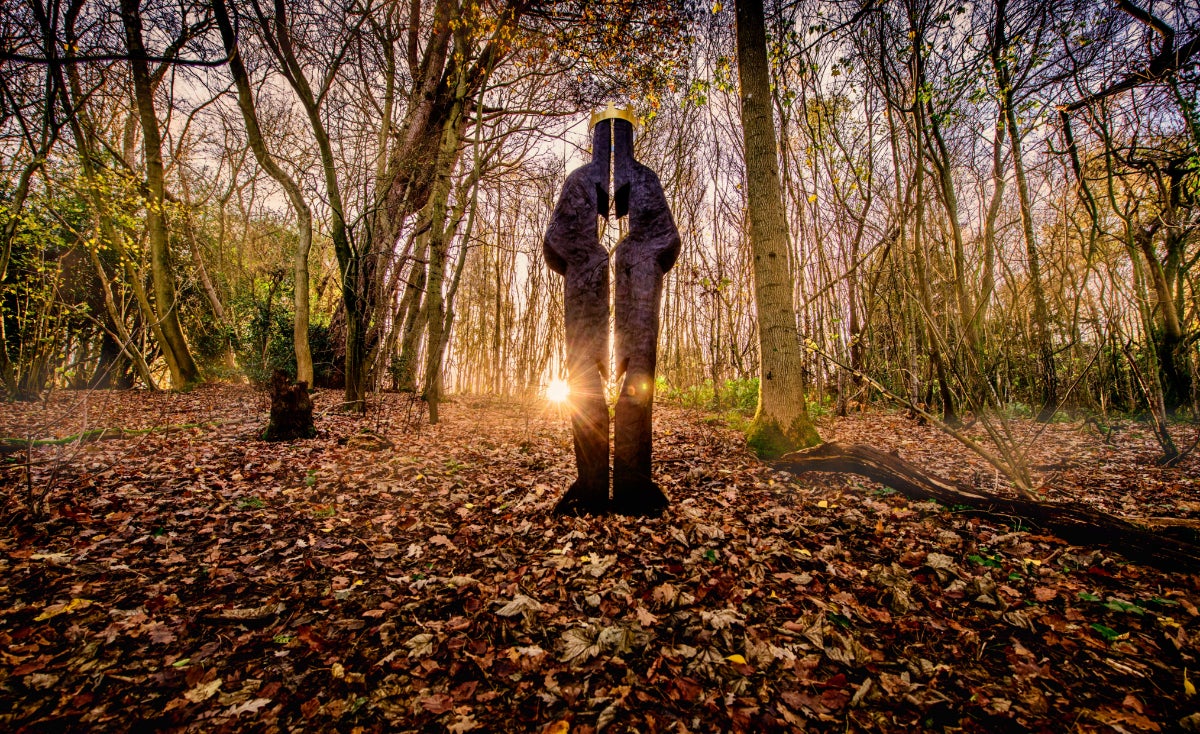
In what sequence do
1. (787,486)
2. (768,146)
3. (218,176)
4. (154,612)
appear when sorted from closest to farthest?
(154,612), (787,486), (768,146), (218,176)

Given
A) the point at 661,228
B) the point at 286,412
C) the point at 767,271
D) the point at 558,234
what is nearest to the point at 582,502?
the point at 558,234

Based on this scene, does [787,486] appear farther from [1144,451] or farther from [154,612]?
[1144,451]

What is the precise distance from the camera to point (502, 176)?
10.3 metres

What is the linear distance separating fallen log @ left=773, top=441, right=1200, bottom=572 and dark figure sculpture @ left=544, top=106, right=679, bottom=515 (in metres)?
2.03

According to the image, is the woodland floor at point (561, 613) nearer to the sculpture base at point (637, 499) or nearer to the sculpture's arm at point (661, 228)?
the sculpture base at point (637, 499)

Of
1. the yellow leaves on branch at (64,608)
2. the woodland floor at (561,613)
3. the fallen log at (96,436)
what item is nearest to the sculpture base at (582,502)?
the woodland floor at (561,613)

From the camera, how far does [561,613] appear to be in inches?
86.4

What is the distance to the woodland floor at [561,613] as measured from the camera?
62.1 inches

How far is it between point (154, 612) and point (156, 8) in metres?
8.34

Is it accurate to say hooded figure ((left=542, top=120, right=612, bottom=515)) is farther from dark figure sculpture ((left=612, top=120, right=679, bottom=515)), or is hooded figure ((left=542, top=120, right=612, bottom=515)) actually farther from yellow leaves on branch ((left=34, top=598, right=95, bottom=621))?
yellow leaves on branch ((left=34, top=598, right=95, bottom=621))

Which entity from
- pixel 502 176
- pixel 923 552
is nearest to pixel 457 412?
pixel 502 176

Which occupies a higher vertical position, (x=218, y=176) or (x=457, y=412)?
(x=218, y=176)

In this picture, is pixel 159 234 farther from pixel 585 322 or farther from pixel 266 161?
pixel 585 322

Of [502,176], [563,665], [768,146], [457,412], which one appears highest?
[502,176]
